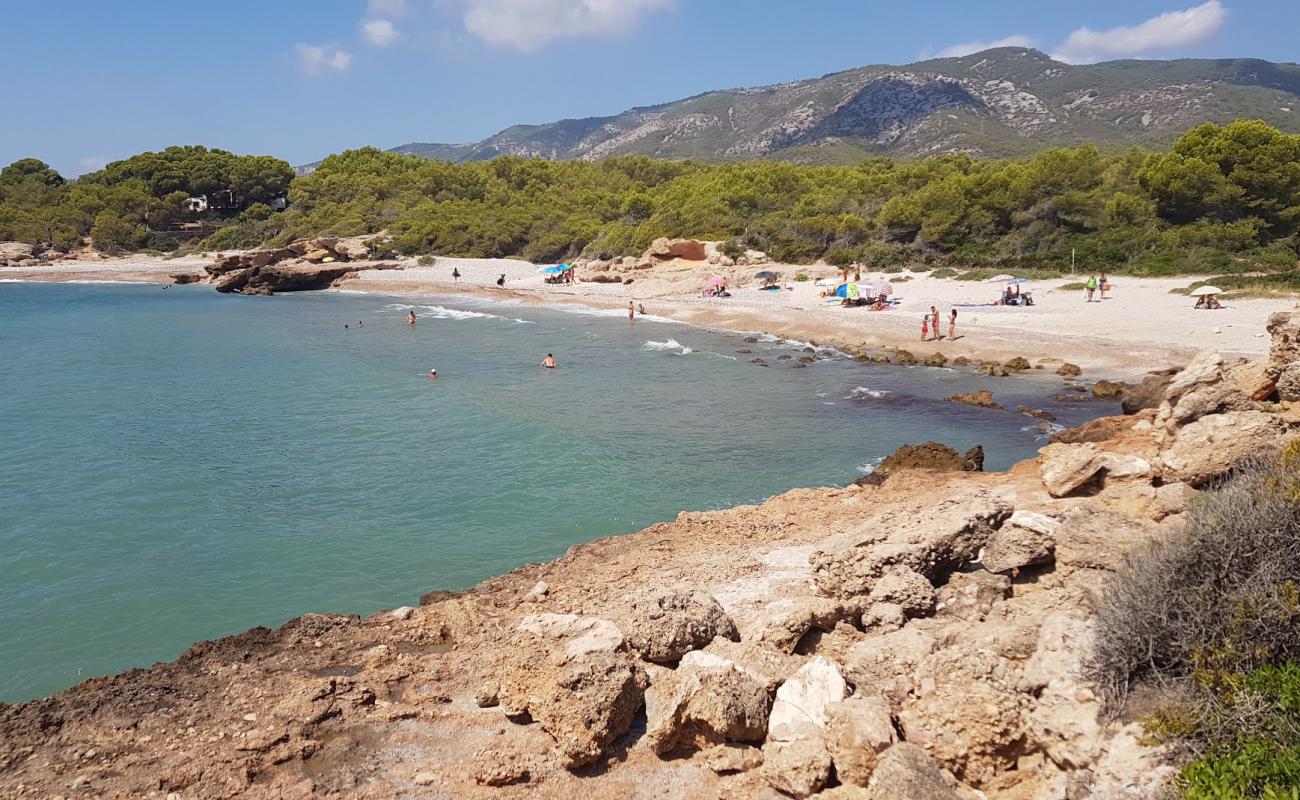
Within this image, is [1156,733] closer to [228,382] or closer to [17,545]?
[17,545]

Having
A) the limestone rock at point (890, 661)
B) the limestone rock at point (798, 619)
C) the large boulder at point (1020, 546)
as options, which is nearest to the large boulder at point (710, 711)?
the limestone rock at point (890, 661)

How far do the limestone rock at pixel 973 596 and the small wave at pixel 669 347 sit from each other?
23953 mm

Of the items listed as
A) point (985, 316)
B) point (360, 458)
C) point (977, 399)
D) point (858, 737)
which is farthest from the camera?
point (985, 316)

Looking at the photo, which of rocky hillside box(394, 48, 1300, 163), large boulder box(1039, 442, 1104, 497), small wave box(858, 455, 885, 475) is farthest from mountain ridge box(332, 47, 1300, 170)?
large boulder box(1039, 442, 1104, 497)

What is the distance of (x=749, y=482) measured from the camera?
1633 centimetres

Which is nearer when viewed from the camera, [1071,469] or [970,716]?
[970,716]

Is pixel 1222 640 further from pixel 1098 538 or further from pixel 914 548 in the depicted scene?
pixel 914 548

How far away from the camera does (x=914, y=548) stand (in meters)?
8.05

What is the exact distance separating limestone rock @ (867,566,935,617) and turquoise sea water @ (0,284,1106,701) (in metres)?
6.43

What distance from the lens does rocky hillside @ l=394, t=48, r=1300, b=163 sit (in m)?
109

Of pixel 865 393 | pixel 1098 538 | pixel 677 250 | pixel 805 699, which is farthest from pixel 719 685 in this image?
pixel 677 250

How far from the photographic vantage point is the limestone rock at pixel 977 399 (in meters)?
21.5

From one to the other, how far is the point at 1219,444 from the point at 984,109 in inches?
5823

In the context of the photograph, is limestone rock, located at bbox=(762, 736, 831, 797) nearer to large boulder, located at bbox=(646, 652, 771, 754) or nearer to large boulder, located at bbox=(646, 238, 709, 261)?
large boulder, located at bbox=(646, 652, 771, 754)
